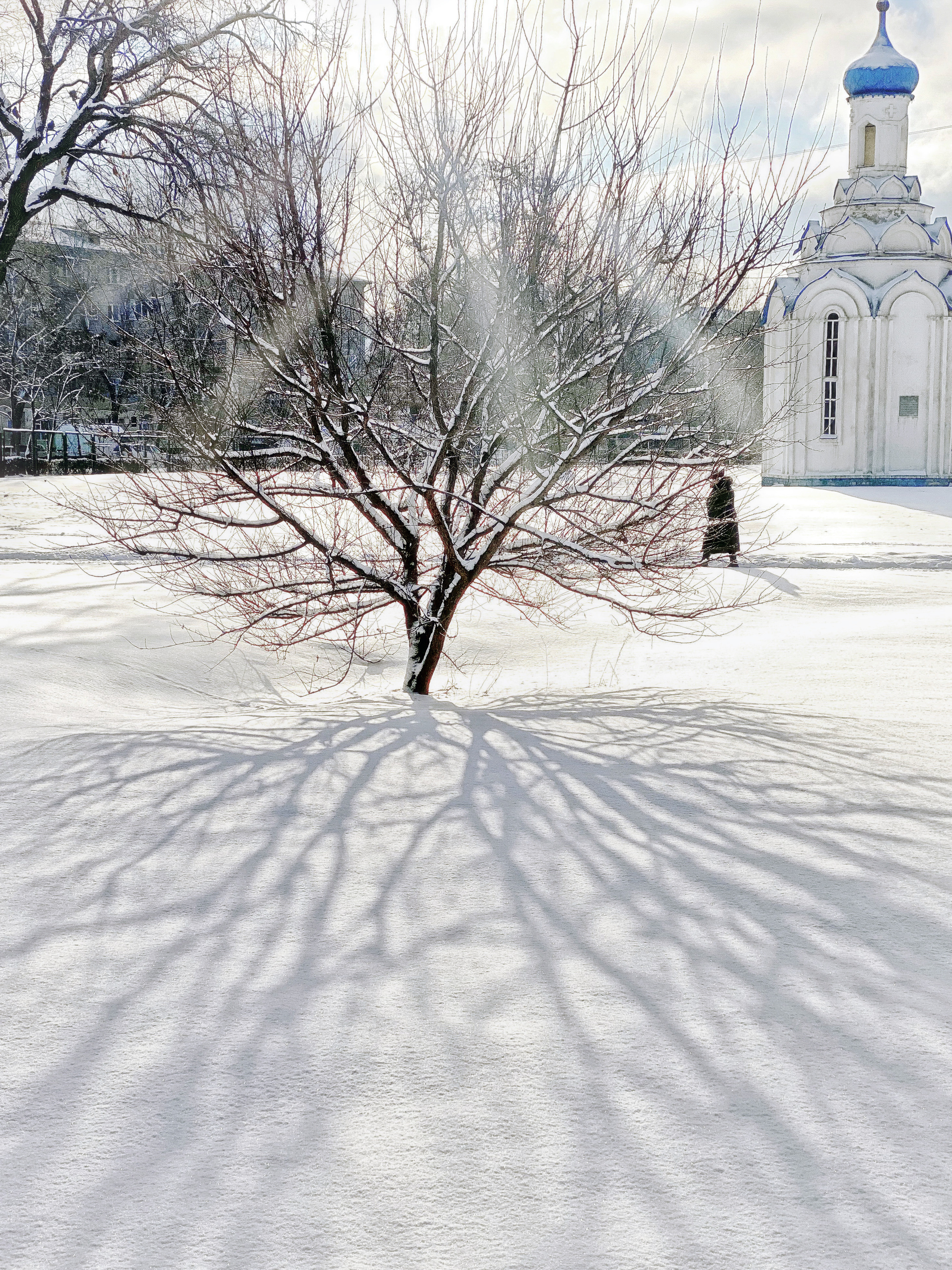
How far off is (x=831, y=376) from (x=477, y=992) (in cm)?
3294

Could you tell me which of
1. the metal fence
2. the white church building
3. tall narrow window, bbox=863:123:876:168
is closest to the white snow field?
the metal fence

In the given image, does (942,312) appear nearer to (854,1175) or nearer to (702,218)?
(702,218)

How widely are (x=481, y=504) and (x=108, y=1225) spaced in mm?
4956

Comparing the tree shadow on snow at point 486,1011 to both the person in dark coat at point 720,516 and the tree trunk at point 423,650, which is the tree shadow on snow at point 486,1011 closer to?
the person in dark coat at point 720,516

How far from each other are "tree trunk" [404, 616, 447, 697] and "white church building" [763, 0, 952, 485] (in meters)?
26.9

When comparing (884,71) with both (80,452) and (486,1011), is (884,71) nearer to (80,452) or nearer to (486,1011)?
(80,452)

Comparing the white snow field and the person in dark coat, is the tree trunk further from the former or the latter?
the person in dark coat

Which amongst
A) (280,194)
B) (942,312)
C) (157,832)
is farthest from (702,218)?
(942,312)

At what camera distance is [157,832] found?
12.5 ft

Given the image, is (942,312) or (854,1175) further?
(942,312)

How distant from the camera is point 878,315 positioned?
32531mm

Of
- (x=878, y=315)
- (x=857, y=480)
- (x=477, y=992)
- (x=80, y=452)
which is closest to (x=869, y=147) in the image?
(x=878, y=315)

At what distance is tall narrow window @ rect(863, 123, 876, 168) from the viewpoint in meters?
33.2

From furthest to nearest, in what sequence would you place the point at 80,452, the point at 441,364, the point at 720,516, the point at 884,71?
the point at 80,452 < the point at 884,71 < the point at 720,516 < the point at 441,364
